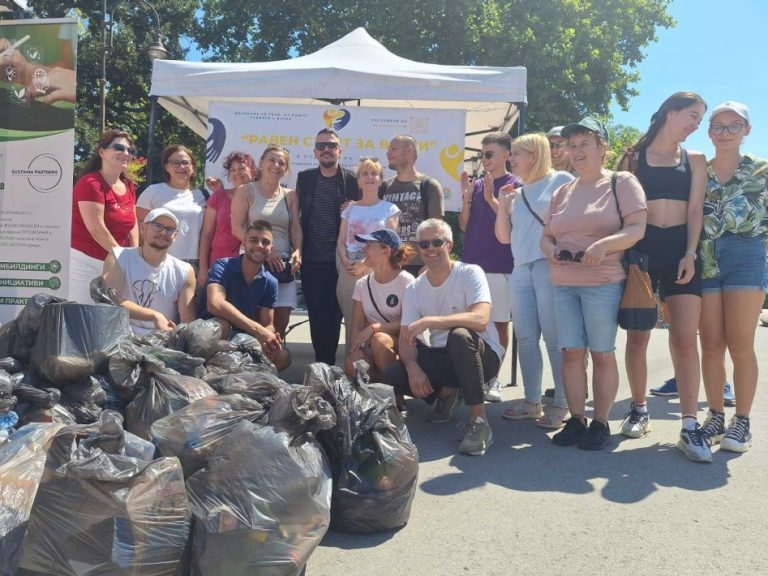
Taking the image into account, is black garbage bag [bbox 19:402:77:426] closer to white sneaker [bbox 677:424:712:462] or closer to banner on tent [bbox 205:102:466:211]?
white sneaker [bbox 677:424:712:462]

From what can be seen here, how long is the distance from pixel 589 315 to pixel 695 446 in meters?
0.89

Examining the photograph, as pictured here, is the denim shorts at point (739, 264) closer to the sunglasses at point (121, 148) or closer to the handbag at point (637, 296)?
the handbag at point (637, 296)

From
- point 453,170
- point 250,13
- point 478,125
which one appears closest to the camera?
point 453,170

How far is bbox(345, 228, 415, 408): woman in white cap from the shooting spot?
424cm

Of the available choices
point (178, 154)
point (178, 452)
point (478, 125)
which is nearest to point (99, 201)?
point (178, 154)

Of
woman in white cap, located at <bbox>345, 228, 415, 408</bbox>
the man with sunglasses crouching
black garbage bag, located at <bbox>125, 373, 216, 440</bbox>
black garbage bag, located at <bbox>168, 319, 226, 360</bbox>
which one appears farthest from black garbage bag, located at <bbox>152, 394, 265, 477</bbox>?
woman in white cap, located at <bbox>345, 228, 415, 408</bbox>

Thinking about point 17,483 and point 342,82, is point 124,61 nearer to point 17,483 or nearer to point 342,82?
point 342,82

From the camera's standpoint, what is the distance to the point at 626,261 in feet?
12.1

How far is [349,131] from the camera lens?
6582 millimetres

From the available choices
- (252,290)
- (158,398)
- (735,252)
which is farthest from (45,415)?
(735,252)

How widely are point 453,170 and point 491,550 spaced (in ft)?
14.9

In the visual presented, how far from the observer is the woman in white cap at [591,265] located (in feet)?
11.8

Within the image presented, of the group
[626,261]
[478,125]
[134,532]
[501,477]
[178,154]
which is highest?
[478,125]

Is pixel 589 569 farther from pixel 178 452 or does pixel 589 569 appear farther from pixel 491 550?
pixel 178 452
